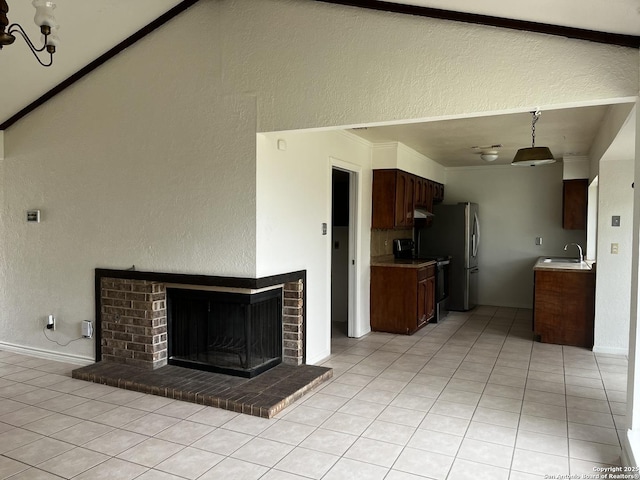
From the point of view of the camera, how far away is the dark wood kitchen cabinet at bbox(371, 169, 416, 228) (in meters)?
5.61

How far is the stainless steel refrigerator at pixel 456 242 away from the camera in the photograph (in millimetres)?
6955

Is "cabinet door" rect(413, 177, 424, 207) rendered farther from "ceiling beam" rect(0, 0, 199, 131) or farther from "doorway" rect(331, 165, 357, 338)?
"ceiling beam" rect(0, 0, 199, 131)

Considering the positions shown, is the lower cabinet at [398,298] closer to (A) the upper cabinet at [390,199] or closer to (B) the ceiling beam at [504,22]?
(A) the upper cabinet at [390,199]

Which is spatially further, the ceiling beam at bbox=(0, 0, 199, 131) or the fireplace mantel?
the fireplace mantel

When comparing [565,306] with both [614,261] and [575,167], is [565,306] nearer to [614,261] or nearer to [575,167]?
[614,261]

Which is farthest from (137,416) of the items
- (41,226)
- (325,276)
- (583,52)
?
(583,52)

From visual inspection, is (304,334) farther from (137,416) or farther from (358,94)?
(358,94)

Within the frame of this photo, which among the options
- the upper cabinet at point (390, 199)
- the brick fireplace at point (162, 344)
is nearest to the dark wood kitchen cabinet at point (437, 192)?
the upper cabinet at point (390, 199)

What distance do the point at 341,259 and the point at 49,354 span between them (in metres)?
3.44

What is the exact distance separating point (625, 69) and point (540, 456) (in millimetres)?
2196

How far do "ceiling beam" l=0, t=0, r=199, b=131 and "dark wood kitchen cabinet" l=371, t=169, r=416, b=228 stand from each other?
9.43ft

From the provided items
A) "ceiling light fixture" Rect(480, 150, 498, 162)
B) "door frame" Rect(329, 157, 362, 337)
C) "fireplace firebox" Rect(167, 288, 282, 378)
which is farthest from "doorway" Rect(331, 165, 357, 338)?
"ceiling light fixture" Rect(480, 150, 498, 162)

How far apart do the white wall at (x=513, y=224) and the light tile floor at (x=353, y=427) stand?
3.15m

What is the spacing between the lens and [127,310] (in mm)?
4117
